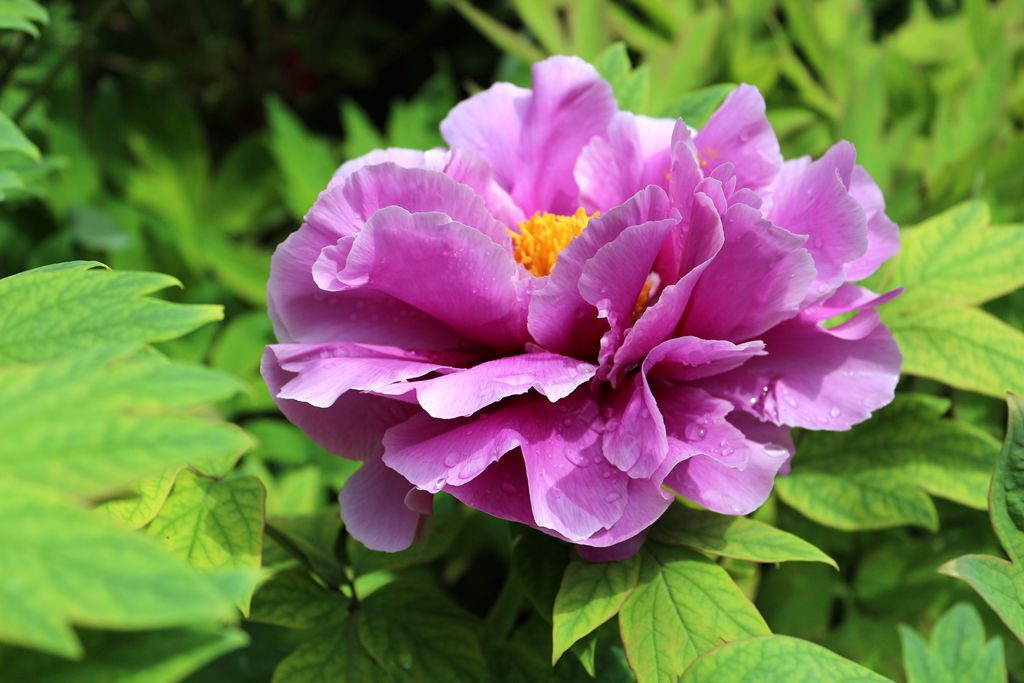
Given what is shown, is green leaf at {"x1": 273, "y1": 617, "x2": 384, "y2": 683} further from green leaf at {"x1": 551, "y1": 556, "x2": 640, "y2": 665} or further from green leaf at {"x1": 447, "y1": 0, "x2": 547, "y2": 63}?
green leaf at {"x1": 447, "y1": 0, "x2": 547, "y2": 63}

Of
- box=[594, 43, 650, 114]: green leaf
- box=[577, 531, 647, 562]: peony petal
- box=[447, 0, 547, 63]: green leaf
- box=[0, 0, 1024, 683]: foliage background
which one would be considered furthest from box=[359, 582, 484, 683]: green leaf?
box=[447, 0, 547, 63]: green leaf

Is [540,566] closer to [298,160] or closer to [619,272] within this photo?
[619,272]

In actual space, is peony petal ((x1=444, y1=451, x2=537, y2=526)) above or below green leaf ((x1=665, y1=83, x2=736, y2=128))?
below

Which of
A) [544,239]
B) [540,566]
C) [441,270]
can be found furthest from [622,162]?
[540,566]

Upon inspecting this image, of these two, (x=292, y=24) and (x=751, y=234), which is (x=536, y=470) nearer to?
(x=751, y=234)

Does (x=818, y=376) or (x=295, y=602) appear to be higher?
(x=818, y=376)

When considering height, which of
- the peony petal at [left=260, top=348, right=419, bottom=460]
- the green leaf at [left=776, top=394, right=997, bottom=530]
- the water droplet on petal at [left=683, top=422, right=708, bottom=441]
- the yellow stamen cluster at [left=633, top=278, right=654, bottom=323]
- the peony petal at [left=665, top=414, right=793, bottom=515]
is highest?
the yellow stamen cluster at [left=633, top=278, right=654, bottom=323]

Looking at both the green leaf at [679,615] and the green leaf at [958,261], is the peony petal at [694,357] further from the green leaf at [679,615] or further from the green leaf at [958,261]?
the green leaf at [958,261]
